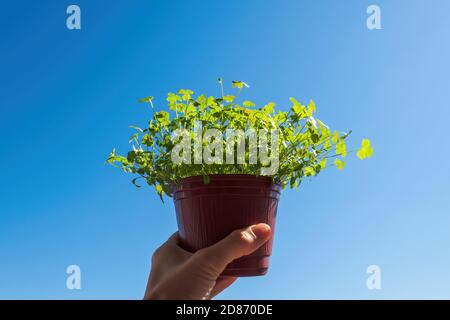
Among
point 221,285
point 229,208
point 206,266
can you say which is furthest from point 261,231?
point 221,285

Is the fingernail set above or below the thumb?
above

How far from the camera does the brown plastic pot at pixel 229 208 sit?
1.59 meters

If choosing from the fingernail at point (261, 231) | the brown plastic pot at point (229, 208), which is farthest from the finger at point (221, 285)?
the fingernail at point (261, 231)

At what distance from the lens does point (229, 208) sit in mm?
1591

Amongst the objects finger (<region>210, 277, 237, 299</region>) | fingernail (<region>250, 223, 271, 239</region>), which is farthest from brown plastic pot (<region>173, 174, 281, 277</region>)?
finger (<region>210, 277, 237, 299</region>)

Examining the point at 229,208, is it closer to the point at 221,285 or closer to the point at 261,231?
the point at 261,231

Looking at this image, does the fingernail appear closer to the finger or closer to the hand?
the hand

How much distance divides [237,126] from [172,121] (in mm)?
251

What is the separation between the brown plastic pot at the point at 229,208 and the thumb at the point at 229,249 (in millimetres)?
68

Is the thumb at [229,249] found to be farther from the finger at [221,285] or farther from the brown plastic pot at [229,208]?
the finger at [221,285]

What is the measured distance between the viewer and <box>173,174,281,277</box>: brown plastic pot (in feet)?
5.22
